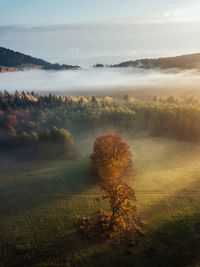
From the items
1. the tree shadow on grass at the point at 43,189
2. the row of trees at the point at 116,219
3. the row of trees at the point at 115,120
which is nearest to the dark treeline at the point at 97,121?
the row of trees at the point at 115,120

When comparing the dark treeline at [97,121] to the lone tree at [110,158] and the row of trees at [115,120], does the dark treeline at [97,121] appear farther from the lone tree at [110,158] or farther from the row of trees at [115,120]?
the lone tree at [110,158]

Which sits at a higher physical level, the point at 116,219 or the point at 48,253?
the point at 116,219

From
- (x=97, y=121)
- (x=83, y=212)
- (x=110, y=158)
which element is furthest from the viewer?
(x=97, y=121)

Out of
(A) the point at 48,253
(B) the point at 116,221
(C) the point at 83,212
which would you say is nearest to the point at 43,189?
(C) the point at 83,212

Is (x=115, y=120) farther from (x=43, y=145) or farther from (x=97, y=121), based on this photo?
(x=43, y=145)

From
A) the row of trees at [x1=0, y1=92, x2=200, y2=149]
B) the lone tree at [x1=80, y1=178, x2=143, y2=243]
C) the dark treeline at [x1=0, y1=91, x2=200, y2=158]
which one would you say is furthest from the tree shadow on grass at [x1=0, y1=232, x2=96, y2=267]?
the row of trees at [x1=0, y1=92, x2=200, y2=149]
